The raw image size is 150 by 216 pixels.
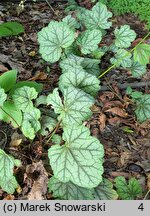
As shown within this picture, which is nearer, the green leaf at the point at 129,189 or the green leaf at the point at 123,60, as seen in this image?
the green leaf at the point at 129,189

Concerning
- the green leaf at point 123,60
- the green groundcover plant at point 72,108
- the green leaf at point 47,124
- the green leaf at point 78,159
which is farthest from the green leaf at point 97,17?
the green leaf at point 78,159

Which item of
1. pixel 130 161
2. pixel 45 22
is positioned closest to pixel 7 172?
pixel 130 161

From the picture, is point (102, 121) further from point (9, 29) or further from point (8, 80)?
point (9, 29)

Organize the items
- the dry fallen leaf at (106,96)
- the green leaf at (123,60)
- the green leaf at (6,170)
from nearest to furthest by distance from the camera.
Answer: the green leaf at (6,170)
the green leaf at (123,60)
the dry fallen leaf at (106,96)

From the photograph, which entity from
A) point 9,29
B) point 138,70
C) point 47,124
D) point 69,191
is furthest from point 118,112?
point 9,29

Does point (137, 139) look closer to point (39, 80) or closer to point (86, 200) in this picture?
point (86, 200)

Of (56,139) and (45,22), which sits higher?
(45,22)

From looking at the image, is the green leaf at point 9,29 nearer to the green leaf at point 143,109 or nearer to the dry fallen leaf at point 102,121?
the dry fallen leaf at point 102,121
